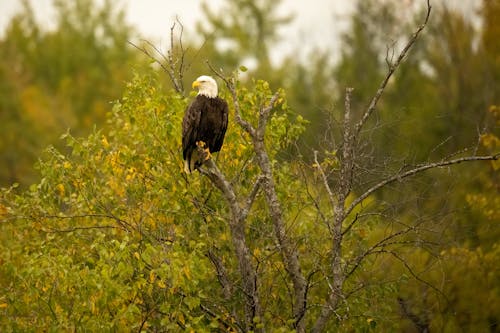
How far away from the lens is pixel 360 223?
8484 mm

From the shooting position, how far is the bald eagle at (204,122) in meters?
8.12

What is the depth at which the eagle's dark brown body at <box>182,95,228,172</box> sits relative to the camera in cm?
812

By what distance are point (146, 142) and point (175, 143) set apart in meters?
0.60

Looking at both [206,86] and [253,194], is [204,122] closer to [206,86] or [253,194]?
[206,86]

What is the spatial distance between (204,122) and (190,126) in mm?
162

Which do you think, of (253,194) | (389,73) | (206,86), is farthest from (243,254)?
(206,86)

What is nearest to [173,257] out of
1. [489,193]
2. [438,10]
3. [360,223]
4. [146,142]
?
[146,142]

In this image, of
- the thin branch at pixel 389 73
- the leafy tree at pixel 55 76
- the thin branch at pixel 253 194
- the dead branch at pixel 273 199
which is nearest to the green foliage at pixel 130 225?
the thin branch at pixel 253 194

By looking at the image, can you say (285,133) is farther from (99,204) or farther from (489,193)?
(489,193)

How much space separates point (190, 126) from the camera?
821cm

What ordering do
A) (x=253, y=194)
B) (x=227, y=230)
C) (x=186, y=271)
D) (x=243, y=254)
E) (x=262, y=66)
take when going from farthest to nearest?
(x=262, y=66), (x=227, y=230), (x=243, y=254), (x=253, y=194), (x=186, y=271)

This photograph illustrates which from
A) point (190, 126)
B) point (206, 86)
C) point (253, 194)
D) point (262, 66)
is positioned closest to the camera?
point (253, 194)

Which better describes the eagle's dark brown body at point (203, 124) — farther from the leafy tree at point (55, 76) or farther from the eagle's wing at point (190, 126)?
the leafy tree at point (55, 76)

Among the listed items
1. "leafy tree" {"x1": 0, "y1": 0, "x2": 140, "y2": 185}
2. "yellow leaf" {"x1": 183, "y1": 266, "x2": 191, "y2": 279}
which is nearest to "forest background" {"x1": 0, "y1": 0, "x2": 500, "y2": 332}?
"yellow leaf" {"x1": 183, "y1": 266, "x2": 191, "y2": 279}
